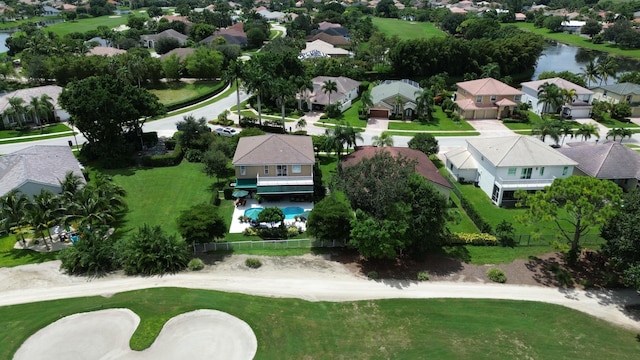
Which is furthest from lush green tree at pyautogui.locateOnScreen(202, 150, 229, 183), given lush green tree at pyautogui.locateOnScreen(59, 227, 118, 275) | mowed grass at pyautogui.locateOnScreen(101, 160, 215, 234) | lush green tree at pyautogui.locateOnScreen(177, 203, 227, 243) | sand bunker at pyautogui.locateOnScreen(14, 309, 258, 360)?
sand bunker at pyautogui.locateOnScreen(14, 309, 258, 360)

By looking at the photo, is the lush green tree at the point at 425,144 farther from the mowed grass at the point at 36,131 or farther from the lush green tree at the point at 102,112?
the mowed grass at the point at 36,131

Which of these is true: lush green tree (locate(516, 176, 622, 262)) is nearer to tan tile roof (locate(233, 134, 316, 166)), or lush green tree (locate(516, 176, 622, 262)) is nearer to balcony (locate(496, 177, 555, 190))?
balcony (locate(496, 177, 555, 190))

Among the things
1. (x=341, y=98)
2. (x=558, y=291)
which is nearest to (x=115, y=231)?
(x=558, y=291)

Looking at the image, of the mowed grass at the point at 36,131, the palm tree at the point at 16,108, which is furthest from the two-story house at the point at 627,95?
the palm tree at the point at 16,108

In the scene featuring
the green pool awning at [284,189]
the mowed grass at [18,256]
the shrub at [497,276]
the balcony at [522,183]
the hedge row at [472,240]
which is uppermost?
the green pool awning at [284,189]

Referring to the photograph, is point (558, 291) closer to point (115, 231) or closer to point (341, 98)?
point (115, 231)

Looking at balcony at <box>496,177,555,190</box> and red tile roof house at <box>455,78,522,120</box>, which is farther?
red tile roof house at <box>455,78,522,120</box>

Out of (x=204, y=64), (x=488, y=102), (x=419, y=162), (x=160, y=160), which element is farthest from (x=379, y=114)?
(x=204, y=64)
